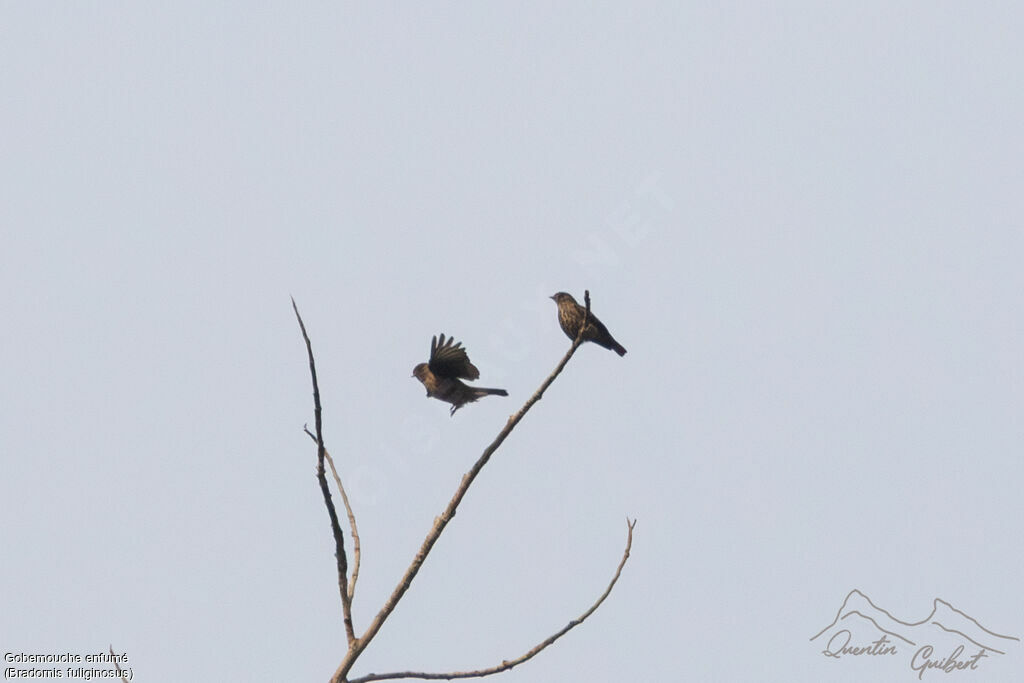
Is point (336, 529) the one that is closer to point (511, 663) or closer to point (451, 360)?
point (511, 663)

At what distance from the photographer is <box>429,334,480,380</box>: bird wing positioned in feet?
25.0

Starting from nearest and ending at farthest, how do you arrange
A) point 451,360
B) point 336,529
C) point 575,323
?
point 336,529
point 451,360
point 575,323

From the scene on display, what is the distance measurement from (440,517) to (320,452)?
0.65 m

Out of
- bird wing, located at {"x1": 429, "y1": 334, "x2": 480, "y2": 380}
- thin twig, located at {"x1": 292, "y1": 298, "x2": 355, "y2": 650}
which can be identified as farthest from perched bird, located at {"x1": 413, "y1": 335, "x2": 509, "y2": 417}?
thin twig, located at {"x1": 292, "y1": 298, "x2": 355, "y2": 650}

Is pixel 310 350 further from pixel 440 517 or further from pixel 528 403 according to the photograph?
pixel 528 403

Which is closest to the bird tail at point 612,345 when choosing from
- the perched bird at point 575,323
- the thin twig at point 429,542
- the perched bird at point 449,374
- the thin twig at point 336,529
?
the perched bird at point 575,323

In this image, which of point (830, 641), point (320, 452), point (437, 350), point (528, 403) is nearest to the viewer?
point (320, 452)

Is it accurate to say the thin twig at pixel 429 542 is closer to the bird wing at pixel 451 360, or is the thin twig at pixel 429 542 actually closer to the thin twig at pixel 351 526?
the thin twig at pixel 351 526

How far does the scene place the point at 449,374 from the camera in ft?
26.0

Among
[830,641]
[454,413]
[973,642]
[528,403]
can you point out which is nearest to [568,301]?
[454,413]

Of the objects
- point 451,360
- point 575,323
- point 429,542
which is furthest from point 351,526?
point 575,323

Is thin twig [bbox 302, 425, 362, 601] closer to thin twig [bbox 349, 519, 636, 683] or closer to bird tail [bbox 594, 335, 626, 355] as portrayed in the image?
thin twig [bbox 349, 519, 636, 683]

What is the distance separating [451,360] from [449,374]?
0.88ft

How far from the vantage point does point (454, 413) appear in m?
8.48
